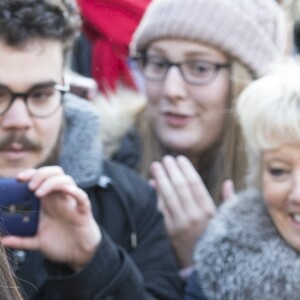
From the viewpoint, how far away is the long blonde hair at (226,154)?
3.26 m

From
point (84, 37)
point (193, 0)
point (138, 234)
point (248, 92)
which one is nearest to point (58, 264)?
point (138, 234)

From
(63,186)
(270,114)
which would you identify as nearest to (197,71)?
(270,114)

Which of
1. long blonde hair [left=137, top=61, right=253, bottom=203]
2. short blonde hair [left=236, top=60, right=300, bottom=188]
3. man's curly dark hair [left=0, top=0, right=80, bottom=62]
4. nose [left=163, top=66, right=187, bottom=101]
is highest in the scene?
man's curly dark hair [left=0, top=0, right=80, bottom=62]

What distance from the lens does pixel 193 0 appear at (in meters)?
3.30

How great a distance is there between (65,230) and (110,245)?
0.12 metres

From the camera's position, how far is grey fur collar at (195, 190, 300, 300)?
8.21 feet

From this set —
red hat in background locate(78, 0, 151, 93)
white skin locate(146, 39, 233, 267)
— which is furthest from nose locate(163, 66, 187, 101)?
red hat in background locate(78, 0, 151, 93)

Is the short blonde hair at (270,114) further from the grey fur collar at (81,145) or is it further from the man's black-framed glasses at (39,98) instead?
the man's black-framed glasses at (39,98)

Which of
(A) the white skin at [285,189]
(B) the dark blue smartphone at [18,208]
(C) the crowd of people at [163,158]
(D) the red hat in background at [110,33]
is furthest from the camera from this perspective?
(D) the red hat in background at [110,33]

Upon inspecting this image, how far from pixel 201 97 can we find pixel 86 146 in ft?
1.99

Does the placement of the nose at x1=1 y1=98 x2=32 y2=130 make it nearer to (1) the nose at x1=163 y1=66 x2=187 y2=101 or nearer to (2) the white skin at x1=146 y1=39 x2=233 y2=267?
(2) the white skin at x1=146 y1=39 x2=233 y2=267

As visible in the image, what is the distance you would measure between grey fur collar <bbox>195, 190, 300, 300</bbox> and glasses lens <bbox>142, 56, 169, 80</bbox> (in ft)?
2.21

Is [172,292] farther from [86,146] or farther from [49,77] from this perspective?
[49,77]

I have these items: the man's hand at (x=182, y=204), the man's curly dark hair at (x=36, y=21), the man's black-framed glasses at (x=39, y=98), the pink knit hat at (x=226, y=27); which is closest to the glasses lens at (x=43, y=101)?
the man's black-framed glasses at (x=39, y=98)
